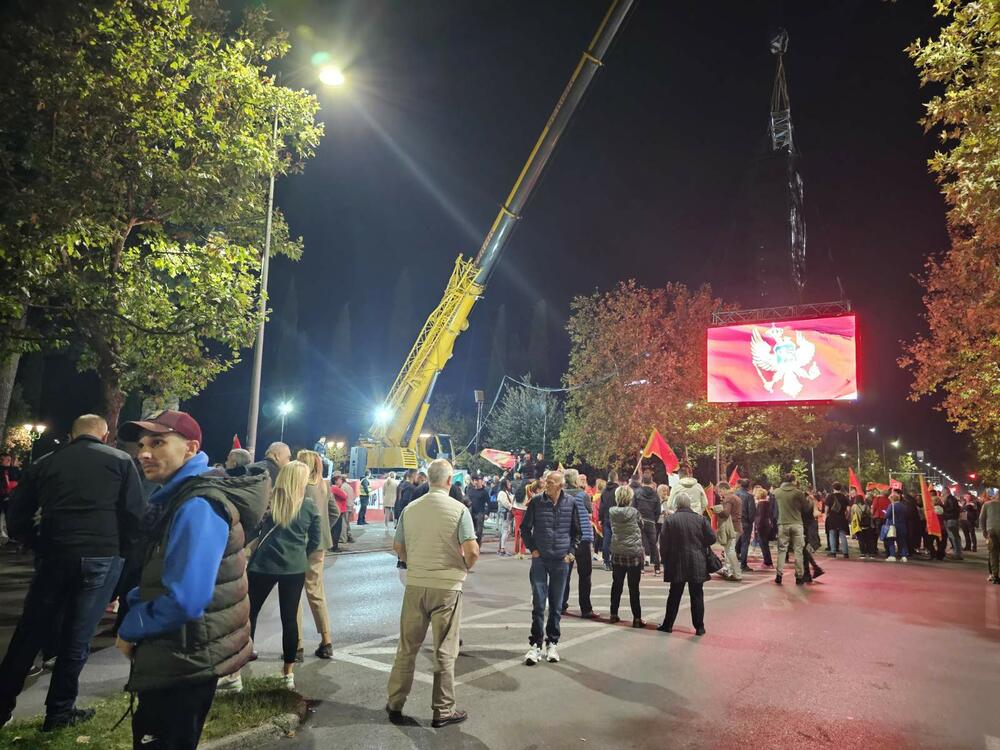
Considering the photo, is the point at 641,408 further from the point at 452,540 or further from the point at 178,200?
the point at 452,540

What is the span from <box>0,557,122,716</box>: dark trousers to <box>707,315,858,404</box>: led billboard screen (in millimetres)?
24159

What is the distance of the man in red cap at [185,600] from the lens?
245 centimetres

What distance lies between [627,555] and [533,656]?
2535mm

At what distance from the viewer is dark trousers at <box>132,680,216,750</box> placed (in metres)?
2.53

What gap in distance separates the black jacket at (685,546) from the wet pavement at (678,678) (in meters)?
0.73

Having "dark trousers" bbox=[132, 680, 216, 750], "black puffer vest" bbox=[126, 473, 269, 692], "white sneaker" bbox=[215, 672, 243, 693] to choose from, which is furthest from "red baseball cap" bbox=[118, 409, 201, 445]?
"white sneaker" bbox=[215, 672, 243, 693]

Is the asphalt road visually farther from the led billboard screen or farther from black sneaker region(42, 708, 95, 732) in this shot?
the led billboard screen

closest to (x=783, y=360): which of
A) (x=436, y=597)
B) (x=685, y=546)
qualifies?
(x=685, y=546)

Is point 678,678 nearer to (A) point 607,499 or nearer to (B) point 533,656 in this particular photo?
(B) point 533,656

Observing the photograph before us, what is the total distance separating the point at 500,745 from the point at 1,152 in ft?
31.1

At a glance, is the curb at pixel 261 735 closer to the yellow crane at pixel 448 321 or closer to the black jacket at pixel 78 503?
the black jacket at pixel 78 503

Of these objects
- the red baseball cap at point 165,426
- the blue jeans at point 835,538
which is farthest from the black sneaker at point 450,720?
the blue jeans at point 835,538

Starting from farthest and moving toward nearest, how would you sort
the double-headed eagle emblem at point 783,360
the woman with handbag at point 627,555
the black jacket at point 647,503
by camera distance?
the double-headed eagle emblem at point 783,360, the black jacket at point 647,503, the woman with handbag at point 627,555

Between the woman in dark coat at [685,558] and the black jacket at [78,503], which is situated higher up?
the black jacket at [78,503]
